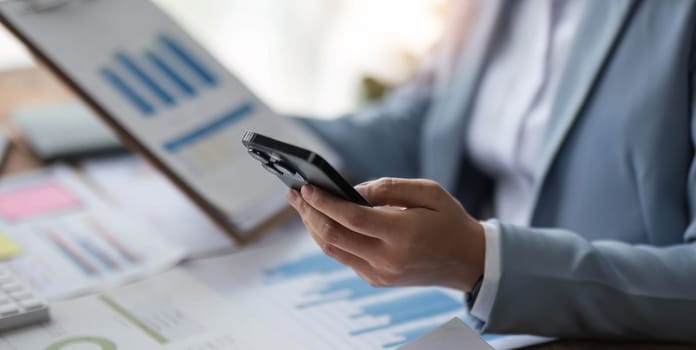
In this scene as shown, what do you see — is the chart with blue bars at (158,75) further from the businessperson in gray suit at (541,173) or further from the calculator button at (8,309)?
the calculator button at (8,309)

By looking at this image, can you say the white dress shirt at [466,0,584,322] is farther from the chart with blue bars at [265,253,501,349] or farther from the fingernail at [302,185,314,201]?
the fingernail at [302,185,314,201]

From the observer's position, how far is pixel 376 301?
0.89m

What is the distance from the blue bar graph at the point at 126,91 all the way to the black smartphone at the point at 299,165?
0.34m

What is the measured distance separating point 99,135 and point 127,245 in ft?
0.97

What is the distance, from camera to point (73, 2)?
1.05 meters

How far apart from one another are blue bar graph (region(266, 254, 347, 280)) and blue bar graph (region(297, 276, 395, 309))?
3 cm

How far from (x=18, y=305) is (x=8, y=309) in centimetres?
1

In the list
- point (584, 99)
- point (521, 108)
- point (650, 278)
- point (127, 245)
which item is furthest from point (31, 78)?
point (650, 278)

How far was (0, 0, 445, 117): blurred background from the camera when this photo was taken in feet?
7.66

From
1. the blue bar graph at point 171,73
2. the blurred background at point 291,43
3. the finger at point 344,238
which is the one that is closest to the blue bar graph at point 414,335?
the finger at point 344,238

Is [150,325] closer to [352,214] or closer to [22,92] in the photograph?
[352,214]

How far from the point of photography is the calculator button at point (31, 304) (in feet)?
2.62

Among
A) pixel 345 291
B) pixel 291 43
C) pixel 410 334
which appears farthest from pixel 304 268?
pixel 291 43

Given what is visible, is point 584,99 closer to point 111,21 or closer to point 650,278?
point 650,278
